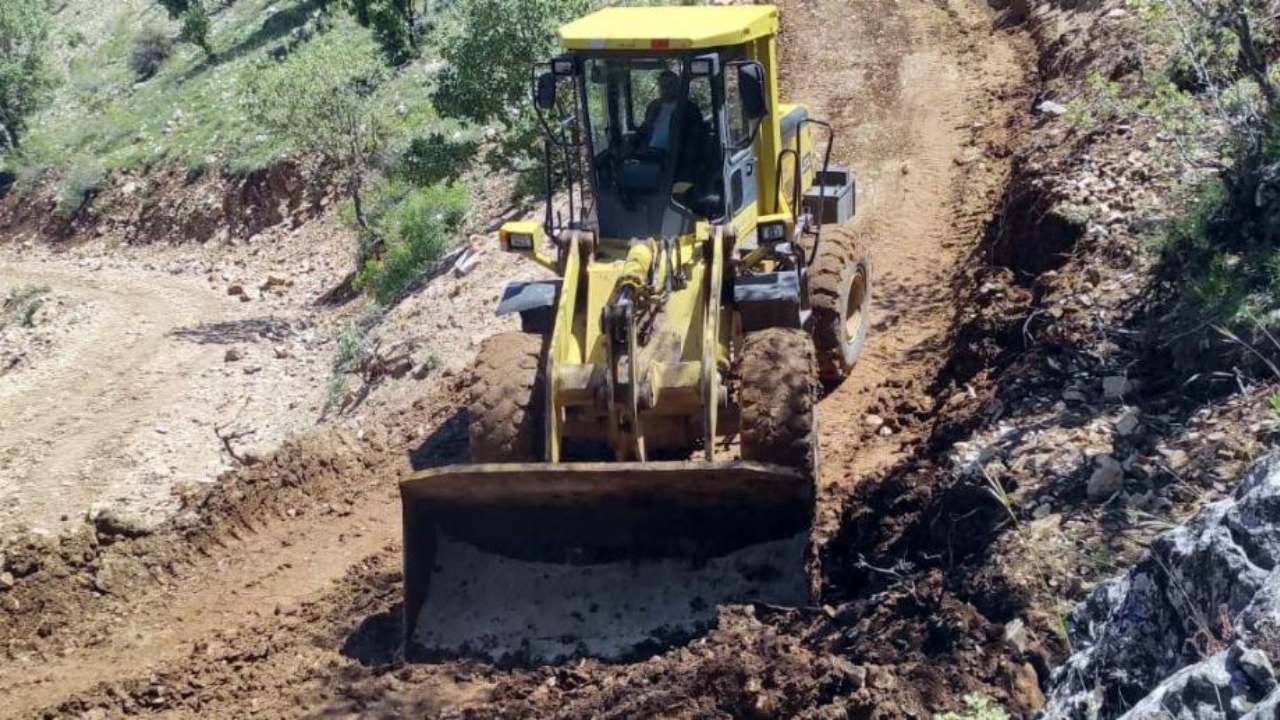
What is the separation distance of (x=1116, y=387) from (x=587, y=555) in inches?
123

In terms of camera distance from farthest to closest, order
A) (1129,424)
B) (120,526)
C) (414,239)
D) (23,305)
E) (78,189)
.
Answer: (78,189)
(23,305)
(414,239)
(120,526)
(1129,424)

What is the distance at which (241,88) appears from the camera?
91.7 feet

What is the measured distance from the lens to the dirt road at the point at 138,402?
12.2m

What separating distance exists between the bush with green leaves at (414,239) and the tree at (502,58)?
185 centimetres

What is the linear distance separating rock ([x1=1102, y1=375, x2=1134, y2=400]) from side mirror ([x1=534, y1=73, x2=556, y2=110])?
366cm

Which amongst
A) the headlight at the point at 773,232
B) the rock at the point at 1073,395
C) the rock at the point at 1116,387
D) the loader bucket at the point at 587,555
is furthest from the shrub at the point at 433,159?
the rock at the point at 1116,387

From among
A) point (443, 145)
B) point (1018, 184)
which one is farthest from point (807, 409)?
point (443, 145)

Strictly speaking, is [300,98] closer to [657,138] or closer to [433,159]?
[433,159]

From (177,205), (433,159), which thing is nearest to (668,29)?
(433,159)

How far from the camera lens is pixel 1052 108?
14141mm

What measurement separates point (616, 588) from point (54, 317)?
1523cm

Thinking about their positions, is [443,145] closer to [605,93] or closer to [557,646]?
[605,93]

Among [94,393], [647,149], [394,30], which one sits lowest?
[94,393]

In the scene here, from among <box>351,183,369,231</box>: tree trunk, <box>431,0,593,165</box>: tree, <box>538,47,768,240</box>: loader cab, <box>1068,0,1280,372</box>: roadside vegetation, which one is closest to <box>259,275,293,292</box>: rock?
<box>351,183,369,231</box>: tree trunk
